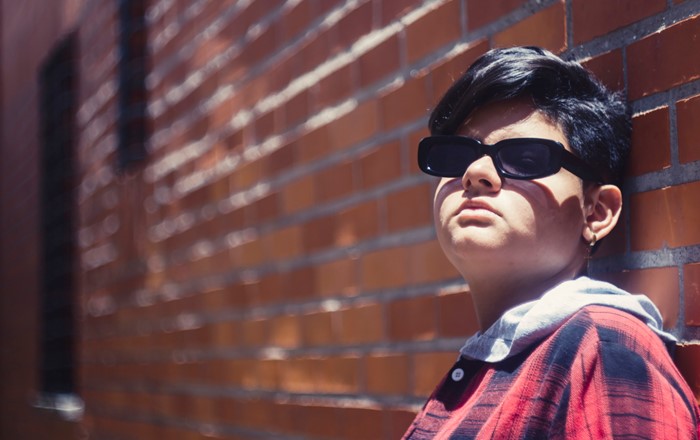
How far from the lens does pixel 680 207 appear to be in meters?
1.57

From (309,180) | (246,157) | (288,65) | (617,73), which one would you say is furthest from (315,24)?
(617,73)

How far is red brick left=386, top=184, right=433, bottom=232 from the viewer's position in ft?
7.54

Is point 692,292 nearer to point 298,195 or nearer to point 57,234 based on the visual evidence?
point 298,195

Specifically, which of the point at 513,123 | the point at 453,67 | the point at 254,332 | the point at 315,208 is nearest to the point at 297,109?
the point at 315,208

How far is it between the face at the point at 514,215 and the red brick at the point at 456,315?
53cm

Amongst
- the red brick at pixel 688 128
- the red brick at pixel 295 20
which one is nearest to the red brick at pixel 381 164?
the red brick at pixel 295 20

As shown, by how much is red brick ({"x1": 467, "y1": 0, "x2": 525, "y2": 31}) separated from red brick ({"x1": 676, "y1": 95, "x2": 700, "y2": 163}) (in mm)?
509

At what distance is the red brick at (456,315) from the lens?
6.91 ft

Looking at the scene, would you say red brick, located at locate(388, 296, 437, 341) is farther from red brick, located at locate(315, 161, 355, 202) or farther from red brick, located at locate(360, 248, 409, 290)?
red brick, located at locate(315, 161, 355, 202)

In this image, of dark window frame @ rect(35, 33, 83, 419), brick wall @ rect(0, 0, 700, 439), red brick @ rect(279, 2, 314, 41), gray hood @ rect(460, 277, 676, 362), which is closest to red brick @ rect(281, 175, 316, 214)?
brick wall @ rect(0, 0, 700, 439)

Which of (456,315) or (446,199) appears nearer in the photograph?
(446,199)

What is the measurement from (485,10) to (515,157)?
65 cm

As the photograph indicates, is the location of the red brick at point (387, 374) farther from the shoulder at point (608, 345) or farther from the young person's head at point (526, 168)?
the shoulder at point (608, 345)

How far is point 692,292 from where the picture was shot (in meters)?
1.53
